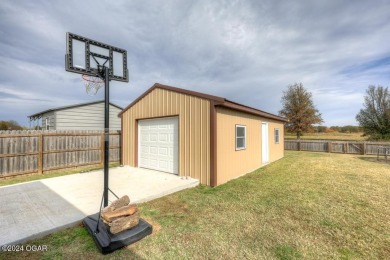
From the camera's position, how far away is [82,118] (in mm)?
13766

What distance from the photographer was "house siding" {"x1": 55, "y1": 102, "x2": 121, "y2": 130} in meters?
12.8

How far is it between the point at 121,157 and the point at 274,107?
2281cm

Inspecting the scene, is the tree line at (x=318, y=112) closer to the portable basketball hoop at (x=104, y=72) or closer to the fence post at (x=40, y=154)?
the portable basketball hoop at (x=104, y=72)

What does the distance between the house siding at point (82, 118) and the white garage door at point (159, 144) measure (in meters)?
7.47

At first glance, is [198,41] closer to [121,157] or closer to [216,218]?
[121,157]

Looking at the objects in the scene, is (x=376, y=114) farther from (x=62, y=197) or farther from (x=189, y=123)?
(x=62, y=197)

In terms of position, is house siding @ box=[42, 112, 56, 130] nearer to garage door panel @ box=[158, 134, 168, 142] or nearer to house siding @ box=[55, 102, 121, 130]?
house siding @ box=[55, 102, 121, 130]

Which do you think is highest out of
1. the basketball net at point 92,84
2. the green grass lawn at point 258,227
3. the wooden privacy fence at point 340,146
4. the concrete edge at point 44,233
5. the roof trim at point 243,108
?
the basketball net at point 92,84

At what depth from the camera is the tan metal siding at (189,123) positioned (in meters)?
6.16

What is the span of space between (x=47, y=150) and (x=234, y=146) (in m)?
8.07

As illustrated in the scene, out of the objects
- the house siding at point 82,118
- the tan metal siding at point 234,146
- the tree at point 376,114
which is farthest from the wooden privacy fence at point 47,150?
the tree at point 376,114

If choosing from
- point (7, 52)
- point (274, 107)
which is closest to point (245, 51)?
point (7, 52)

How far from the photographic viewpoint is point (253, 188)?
5.84m

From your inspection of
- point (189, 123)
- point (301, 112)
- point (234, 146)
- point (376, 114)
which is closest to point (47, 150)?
point (189, 123)
